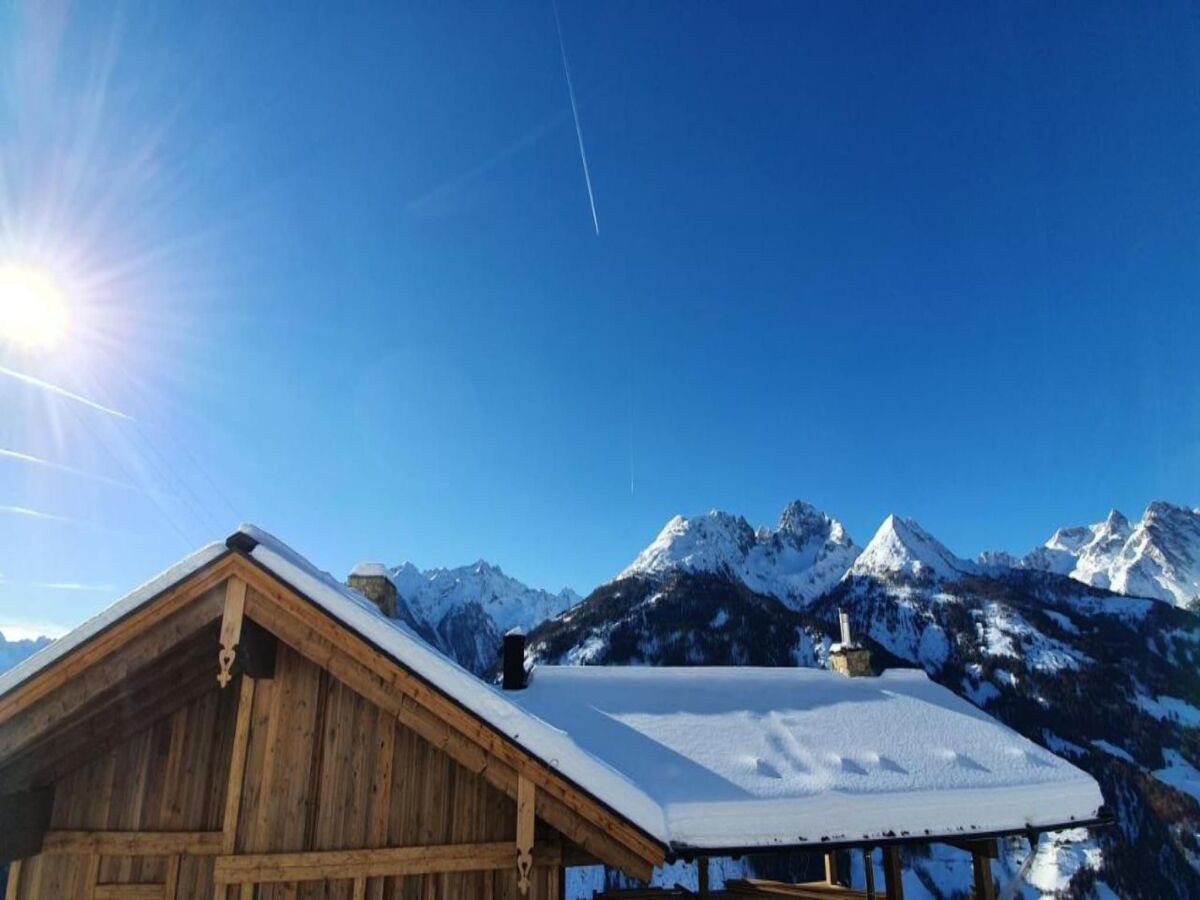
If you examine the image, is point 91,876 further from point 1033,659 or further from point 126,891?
point 1033,659

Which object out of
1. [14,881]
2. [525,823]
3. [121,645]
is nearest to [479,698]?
[525,823]

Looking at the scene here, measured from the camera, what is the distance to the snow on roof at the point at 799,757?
6773mm

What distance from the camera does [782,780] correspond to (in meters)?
7.33

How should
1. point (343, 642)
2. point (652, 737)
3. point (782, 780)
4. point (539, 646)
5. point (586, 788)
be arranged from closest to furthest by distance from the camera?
point (586, 788) < point (343, 642) < point (782, 780) < point (652, 737) < point (539, 646)

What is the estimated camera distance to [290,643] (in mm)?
5820

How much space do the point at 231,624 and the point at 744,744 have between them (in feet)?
19.8

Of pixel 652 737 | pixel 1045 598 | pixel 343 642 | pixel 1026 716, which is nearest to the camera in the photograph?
pixel 343 642

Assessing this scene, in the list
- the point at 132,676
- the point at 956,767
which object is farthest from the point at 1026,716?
the point at 132,676

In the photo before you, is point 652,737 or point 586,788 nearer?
point 586,788

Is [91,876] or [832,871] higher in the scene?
[91,876]

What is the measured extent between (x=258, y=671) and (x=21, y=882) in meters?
3.03

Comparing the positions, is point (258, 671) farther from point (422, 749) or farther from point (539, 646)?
point (539, 646)

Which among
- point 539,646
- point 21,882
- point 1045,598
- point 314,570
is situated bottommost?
point 21,882

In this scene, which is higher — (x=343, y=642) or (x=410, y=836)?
(x=343, y=642)
